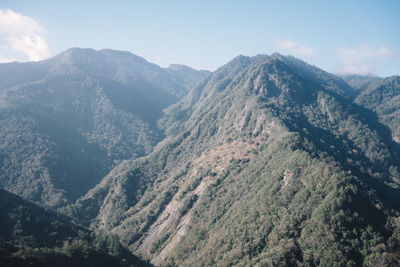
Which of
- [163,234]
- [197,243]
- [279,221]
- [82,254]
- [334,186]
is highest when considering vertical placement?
[334,186]

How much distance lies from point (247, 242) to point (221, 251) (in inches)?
655

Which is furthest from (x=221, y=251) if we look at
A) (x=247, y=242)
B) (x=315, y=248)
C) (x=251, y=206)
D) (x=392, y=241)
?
(x=392, y=241)

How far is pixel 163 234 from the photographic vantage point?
600ft

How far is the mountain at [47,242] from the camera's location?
9778 cm

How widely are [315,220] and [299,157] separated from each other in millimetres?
50318

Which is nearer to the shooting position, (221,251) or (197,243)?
(221,251)

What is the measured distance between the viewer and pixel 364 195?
4476 inches

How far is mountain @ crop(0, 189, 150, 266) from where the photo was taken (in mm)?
97775

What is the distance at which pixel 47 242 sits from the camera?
133 m

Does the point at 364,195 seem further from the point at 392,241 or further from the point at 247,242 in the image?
the point at 247,242

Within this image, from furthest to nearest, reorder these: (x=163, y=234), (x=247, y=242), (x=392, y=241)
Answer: (x=163, y=234)
(x=247, y=242)
(x=392, y=241)

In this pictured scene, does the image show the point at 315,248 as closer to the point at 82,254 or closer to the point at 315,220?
the point at 315,220

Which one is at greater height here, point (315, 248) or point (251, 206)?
point (315, 248)

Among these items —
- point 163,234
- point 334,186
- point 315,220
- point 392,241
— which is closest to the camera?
point 392,241
